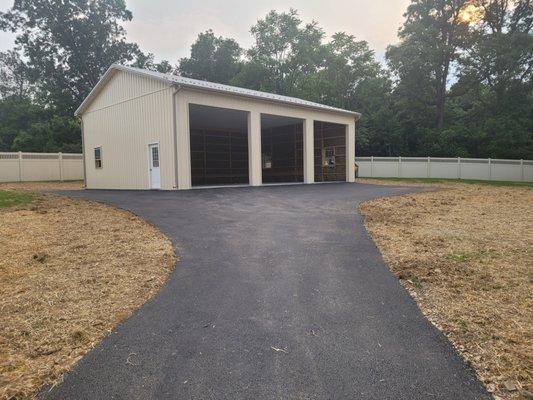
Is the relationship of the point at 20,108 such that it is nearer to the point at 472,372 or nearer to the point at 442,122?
the point at 442,122

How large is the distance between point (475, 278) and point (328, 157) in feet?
59.0

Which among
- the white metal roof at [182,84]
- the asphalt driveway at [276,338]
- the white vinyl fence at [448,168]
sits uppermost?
the white metal roof at [182,84]

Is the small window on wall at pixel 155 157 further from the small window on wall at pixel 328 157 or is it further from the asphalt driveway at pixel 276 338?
the small window on wall at pixel 328 157

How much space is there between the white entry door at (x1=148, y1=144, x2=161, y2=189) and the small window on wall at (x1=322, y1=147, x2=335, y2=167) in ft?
36.7

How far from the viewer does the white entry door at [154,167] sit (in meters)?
14.1

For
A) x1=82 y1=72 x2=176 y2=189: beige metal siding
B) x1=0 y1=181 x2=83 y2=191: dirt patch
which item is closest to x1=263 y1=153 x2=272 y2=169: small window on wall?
x1=82 y1=72 x2=176 y2=189: beige metal siding

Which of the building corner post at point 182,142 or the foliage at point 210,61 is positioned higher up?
the foliage at point 210,61

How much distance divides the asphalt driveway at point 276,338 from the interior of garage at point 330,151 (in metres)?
16.1

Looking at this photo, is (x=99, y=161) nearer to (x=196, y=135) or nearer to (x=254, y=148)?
(x=196, y=135)

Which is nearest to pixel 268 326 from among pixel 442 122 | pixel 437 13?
pixel 442 122

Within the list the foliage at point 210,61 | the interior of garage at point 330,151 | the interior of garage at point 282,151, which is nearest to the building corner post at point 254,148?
the interior of garage at point 282,151

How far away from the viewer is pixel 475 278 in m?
4.42

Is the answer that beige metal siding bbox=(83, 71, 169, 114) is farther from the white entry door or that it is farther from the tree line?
the tree line

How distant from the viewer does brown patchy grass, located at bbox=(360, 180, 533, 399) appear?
269 centimetres
